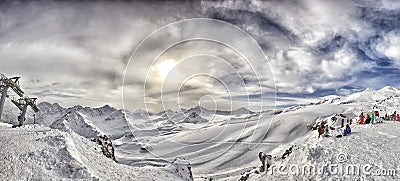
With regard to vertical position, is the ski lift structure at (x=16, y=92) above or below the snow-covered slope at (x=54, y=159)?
above

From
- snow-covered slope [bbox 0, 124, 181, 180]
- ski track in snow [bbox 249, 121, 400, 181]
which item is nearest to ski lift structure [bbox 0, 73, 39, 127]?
snow-covered slope [bbox 0, 124, 181, 180]

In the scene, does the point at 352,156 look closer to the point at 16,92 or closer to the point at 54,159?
the point at 54,159

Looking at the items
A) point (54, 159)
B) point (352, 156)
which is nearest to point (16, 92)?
point (54, 159)

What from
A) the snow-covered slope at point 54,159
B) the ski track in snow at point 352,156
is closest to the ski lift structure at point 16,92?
the snow-covered slope at point 54,159

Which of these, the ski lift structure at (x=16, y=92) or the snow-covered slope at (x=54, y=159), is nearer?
the snow-covered slope at (x=54, y=159)

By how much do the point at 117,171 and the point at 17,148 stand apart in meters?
7.16

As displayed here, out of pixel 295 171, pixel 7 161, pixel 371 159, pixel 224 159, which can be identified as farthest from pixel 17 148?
pixel 224 159

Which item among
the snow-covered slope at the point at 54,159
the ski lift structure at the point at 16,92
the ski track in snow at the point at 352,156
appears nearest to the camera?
the snow-covered slope at the point at 54,159

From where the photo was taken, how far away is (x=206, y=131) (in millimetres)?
140375

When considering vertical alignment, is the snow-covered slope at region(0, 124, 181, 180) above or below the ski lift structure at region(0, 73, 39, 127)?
below

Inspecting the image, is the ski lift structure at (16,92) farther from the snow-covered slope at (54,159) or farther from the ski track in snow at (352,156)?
the ski track in snow at (352,156)

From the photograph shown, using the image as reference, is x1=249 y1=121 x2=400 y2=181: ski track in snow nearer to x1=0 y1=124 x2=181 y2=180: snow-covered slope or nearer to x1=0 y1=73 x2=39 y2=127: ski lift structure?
x1=0 y1=124 x2=181 y2=180: snow-covered slope

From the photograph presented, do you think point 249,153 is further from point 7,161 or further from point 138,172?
point 7,161

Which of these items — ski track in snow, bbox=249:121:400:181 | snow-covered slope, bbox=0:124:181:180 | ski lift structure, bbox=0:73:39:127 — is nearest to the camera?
snow-covered slope, bbox=0:124:181:180
